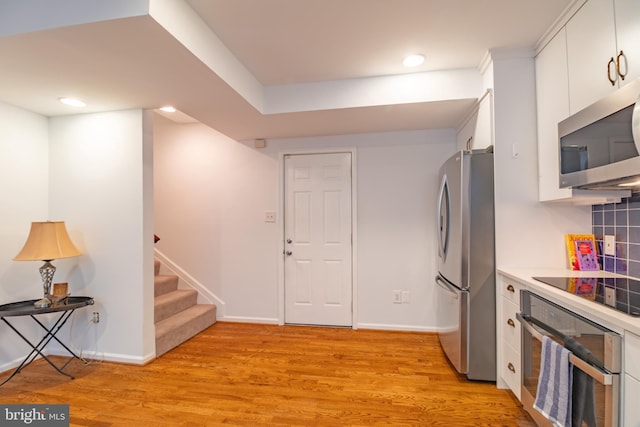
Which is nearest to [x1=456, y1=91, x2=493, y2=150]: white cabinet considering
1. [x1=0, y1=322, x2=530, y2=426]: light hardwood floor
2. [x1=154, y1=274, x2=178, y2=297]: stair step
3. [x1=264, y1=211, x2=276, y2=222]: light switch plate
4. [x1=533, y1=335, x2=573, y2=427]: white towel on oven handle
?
[x1=533, y1=335, x2=573, y2=427]: white towel on oven handle

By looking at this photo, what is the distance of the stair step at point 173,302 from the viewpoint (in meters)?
3.13

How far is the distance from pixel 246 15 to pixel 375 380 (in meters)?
2.61

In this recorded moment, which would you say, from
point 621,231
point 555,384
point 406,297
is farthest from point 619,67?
point 406,297

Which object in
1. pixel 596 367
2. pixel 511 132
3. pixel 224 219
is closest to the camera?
pixel 596 367

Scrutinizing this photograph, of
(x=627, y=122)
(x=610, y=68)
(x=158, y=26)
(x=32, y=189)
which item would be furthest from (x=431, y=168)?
(x=32, y=189)

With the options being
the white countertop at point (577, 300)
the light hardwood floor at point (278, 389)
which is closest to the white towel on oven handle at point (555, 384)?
the white countertop at point (577, 300)

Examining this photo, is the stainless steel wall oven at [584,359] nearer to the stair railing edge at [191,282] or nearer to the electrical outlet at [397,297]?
the electrical outlet at [397,297]

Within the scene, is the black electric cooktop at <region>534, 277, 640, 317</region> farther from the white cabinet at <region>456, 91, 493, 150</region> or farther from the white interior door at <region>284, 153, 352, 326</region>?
the white interior door at <region>284, 153, 352, 326</region>

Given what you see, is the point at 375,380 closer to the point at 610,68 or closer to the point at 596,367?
the point at 596,367

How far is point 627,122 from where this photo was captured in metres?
1.25

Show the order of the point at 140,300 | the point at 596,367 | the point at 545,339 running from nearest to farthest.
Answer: the point at 596,367
the point at 545,339
the point at 140,300

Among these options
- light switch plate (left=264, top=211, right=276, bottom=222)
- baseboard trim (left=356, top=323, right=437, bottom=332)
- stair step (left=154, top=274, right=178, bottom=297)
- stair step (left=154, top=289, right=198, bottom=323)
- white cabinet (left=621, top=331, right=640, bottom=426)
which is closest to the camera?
white cabinet (left=621, top=331, right=640, bottom=426)

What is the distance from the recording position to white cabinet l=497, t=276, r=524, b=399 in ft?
6.25

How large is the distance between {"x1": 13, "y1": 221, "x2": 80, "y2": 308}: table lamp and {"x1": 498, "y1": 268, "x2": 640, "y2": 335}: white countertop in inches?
128
